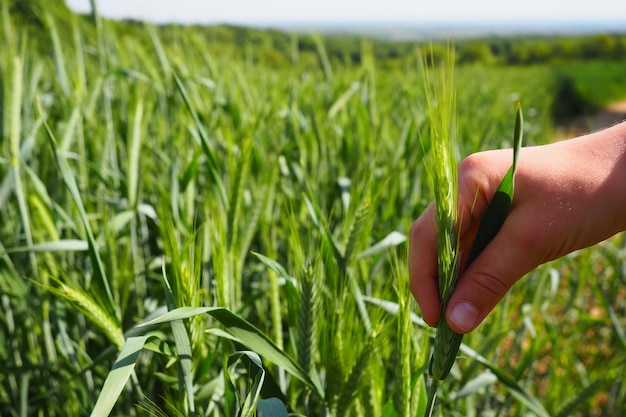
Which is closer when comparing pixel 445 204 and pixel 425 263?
pixel 445 204

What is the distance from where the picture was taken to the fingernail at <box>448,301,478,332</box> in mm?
532

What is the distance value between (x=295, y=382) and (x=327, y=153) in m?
0.87

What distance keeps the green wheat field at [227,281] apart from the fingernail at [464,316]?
58 millimetres

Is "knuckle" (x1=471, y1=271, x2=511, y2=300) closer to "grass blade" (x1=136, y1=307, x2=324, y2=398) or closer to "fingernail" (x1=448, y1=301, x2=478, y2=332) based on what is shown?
"fingernail" (x1=448, y1=301, x2=478, y2=332)

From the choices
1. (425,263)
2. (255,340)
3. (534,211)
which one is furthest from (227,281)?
(534,211)

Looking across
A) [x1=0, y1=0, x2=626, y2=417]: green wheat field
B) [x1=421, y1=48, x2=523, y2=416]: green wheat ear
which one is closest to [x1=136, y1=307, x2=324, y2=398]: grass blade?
[x1=0, y1=0, x2=626, y2=417]: green wheat field

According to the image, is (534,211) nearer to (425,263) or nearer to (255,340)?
(425,263)

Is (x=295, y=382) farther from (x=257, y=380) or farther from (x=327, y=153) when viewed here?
(x=327, y=153)

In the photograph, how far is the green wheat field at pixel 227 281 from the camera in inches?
24.2

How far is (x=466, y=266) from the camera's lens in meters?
0.60

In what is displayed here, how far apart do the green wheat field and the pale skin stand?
0.07 meters

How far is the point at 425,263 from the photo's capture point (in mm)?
675

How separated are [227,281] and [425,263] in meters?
0.25

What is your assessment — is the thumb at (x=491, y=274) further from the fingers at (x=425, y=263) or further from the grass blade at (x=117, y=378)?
the grass blade at (x=117, y=378)
